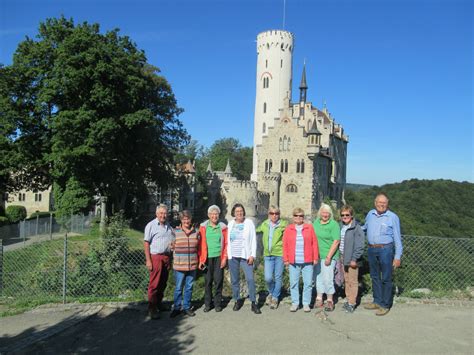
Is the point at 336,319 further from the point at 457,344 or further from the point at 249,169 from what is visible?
the point at 249,169

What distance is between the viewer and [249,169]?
8188 centimetres

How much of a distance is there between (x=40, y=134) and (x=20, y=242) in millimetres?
6725

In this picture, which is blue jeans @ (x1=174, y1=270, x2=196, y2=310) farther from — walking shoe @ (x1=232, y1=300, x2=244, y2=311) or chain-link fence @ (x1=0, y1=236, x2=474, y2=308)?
chain-link fence @ (x1=0, y1=236, x2=474, y2=308)

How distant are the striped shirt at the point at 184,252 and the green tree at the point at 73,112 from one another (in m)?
16.6

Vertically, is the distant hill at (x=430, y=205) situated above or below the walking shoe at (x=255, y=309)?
above

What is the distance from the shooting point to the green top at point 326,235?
7.73m

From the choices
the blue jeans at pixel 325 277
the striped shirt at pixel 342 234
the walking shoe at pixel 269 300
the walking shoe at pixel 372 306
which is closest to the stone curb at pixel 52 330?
the walking shoe at pixel 269 300

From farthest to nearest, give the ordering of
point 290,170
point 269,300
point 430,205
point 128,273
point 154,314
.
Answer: point 430,205 < point 290,170 < point 128,273 < point 269,300 < point 154,314

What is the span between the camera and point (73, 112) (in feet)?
74.6

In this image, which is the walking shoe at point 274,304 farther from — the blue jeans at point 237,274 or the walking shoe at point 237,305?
the walking shoe at point 237,305

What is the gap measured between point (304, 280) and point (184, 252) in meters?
2.43

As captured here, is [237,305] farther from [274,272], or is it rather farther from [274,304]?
[274,272]

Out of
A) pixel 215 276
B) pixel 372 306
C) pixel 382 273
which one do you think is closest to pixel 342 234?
pixel 382 273

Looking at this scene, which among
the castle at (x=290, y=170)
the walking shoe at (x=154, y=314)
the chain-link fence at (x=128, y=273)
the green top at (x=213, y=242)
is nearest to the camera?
the walking shoe at (x=154, y=314)
